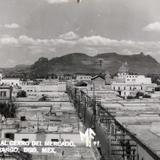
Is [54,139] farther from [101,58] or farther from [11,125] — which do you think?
[101,58]

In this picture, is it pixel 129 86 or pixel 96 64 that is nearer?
pixel 129 86

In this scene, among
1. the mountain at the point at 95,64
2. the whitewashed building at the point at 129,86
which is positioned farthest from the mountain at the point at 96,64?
the whitewashed building at the point at 129,86

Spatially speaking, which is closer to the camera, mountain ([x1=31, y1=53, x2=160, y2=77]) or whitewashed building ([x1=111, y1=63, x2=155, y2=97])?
whitewashed building ([x1=111, y1=63, x2=155, y2=97])

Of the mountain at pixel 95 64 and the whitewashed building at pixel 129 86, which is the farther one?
the mountain at pixel 95 64

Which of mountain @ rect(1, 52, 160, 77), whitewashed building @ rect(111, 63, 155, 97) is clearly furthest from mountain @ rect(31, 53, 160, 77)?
whitewashed building @ rect(111, 63, 155, 97)

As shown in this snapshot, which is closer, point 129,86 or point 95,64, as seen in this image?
point 129,86

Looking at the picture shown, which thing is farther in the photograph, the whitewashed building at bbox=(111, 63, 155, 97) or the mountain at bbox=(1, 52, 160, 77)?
the mountain at bbox=(1, 52, 160, 77)

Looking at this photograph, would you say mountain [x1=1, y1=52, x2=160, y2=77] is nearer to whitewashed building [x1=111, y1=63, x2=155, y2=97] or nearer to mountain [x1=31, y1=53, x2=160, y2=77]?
mountain [x1=31, y1=53, x2=160, y2=77]

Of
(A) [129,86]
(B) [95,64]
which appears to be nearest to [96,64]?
(B) [95,64]

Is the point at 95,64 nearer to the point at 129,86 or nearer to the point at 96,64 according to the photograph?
the point at 96,64

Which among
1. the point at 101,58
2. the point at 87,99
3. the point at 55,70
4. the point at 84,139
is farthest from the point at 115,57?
the point at 84,139

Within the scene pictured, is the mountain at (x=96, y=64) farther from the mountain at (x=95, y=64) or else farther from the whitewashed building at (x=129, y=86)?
the whitewashed building at (x=129, y=86)
